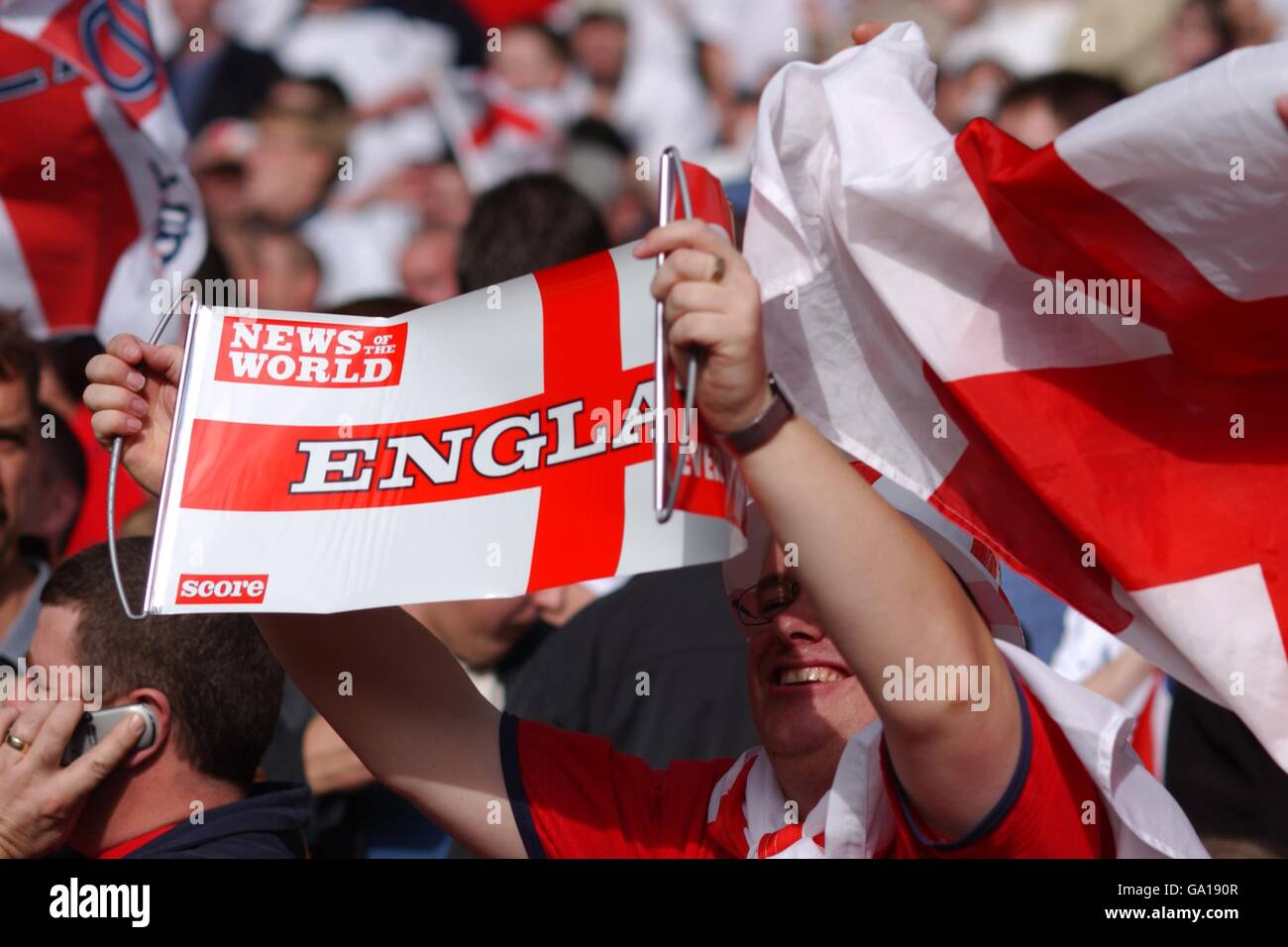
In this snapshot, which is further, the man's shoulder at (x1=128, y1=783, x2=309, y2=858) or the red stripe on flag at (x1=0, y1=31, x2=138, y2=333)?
the red stripe on flag at (x1=0, y1=31, x2=138, y2=333)

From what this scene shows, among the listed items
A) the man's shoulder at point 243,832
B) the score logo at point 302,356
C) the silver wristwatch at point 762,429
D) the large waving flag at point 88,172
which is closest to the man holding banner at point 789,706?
the silver wristwatch at point 762,429

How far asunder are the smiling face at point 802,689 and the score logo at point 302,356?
57 centimetres

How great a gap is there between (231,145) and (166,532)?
5189mm

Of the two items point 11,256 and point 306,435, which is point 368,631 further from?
point 11,256

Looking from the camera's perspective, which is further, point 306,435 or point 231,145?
point 231,145

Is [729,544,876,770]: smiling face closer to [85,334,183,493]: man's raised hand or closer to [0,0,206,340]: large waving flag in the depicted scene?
[85,334,183,493]: man's raised hand

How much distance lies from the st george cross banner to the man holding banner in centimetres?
14

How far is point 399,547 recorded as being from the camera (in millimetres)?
1959

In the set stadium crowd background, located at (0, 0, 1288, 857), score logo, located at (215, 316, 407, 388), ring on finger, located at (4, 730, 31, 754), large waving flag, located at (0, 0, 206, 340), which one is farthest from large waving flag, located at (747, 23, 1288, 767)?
large waving flag, located at (0, 0, 206, 340)

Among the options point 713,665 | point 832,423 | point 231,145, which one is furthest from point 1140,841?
point 231,145

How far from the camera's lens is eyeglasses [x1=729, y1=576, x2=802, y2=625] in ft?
7.01

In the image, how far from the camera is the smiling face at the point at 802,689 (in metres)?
2.07

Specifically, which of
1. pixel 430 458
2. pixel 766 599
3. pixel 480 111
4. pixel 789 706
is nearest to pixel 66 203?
pixel 430 458

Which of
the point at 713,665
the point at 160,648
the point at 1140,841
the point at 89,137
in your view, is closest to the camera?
the point at 1140,841
